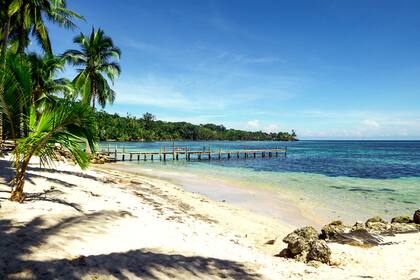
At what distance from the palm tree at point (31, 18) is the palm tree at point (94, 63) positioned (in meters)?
4.96

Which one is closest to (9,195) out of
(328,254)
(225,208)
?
(328,254)

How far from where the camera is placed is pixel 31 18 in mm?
19984

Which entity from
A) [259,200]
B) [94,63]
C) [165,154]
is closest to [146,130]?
[165,154]

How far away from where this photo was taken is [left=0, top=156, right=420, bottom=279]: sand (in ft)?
15.8

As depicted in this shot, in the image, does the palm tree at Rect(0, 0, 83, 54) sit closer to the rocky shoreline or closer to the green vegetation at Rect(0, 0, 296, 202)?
the green vegetation at Rect(0, 0, 296, 202)

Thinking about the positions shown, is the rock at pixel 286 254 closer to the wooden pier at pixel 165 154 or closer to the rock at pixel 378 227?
the rock at pixel 378 227

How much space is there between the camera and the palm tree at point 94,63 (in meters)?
28.3

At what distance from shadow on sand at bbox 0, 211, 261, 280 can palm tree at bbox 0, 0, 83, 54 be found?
14.6 metres

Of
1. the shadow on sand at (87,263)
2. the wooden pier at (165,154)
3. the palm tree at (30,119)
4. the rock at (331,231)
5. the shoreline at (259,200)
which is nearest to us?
the shadow on sand at (87,263)

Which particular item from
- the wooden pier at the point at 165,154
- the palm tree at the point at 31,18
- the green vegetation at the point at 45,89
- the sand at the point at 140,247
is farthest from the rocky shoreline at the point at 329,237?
the wooden pier at the point at 165,154

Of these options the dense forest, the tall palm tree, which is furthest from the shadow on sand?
the dense forest

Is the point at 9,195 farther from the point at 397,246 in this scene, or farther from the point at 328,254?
the point at 397,246

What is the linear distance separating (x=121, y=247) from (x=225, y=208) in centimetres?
792

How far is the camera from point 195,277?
534cm
